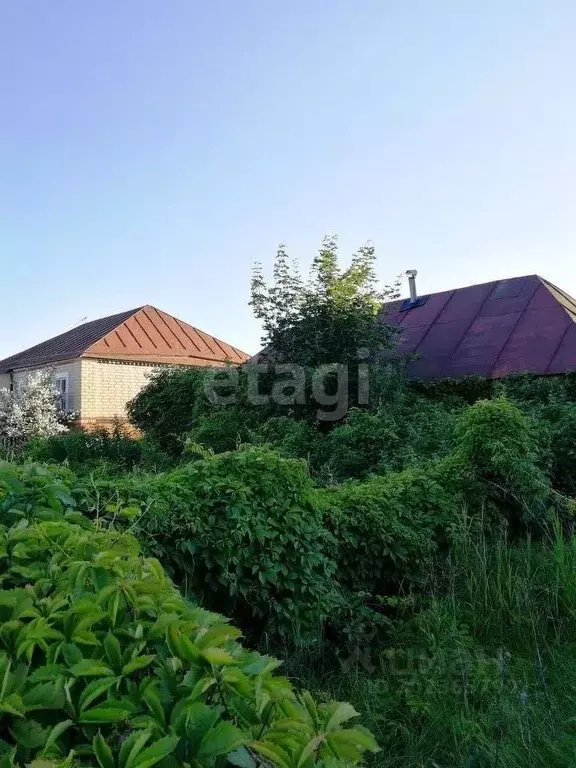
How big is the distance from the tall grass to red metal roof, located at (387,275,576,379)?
225 inches

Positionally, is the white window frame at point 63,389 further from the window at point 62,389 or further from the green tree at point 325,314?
the green tree at point 325,314

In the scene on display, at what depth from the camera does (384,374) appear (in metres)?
9.03

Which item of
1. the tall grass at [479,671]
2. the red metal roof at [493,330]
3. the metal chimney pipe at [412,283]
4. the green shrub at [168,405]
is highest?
the metal chimney pipe at [412,283]

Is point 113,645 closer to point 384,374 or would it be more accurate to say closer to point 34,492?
point 34,492

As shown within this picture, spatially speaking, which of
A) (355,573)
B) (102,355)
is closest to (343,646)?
(355,573)

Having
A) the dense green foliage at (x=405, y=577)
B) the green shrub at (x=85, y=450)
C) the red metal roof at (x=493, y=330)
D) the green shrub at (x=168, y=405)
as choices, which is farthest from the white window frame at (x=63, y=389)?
the dense green foliage at (x=405, y=577)

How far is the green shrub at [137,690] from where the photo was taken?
0.86 meters

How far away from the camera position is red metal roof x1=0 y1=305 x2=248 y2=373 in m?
19.5

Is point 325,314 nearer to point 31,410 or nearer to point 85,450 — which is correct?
point 85,450

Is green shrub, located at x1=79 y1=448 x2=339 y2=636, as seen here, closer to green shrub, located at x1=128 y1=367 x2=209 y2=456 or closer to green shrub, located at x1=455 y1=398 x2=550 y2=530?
green shrub, located at x1=455 y1=398 x2=550 y2=530

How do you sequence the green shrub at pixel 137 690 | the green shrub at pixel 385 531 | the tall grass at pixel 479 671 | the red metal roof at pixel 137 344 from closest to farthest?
the green shrub at pixel 137 690
the tall grass at pixel 479 671
the green shrub at pixel 385 531
the red metal roof at pixel 137 344

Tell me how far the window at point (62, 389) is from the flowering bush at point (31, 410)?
1.16 ft

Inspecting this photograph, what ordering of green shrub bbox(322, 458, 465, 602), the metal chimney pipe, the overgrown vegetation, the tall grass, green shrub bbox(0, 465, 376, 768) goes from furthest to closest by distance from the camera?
the metal chimney pipe
green shrub bbox(322, 458, 465, 602)
the tall grass
the overgrown vegetation
green shrub bbox(0, 465, 376, 768)

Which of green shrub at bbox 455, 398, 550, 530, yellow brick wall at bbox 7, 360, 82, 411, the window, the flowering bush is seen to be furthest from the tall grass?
the window
